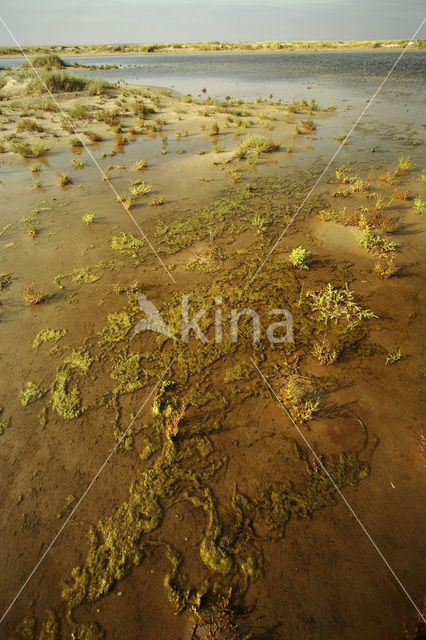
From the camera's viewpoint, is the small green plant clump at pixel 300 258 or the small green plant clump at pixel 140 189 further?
the small green plant clump at pixel 140 189

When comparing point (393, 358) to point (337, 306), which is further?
point (337, 306)

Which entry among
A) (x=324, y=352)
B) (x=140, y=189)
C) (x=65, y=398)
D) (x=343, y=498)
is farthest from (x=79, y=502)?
(x=140, y=189)

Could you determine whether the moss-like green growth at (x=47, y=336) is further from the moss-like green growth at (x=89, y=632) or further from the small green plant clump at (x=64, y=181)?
the small green plant clump at (x=64, y=181)

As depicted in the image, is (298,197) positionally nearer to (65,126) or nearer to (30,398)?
(30,398)

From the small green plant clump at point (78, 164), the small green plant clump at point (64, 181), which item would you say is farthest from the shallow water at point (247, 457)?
the small green plant clump at point (78, 164)

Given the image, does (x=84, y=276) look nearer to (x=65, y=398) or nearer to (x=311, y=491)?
(x=65, y=398)

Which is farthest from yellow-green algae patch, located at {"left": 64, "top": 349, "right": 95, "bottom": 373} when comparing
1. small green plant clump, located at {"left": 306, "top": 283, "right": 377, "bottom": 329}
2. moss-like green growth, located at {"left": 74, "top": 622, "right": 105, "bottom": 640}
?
small green plant clump, located at {"left": 306, "top": 283, "right": 377, "bottom": 329}

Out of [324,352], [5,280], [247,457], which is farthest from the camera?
[5,280]
